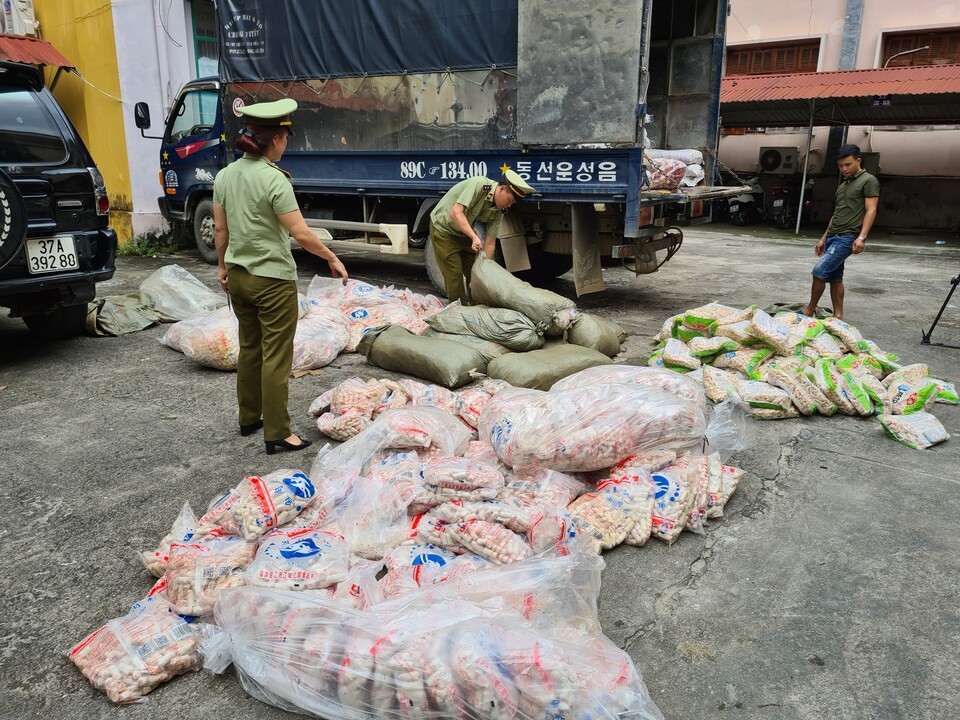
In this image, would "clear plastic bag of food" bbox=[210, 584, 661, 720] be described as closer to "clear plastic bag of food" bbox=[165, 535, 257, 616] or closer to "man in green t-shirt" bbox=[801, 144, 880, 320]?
"clear plastic bag of food" bbox=[165, 535, 257, 616]

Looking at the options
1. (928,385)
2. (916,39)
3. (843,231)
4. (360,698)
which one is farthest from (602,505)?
(916,39)

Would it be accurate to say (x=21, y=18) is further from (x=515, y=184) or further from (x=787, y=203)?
(x=787, y=203)

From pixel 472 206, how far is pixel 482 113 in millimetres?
1567

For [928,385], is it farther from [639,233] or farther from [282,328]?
[282,328]

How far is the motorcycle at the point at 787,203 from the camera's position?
579 inches

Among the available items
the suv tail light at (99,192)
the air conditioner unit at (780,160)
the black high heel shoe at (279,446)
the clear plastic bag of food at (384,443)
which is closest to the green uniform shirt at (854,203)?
the clear plastic bag of food at (384,443)

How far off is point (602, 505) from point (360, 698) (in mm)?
1304

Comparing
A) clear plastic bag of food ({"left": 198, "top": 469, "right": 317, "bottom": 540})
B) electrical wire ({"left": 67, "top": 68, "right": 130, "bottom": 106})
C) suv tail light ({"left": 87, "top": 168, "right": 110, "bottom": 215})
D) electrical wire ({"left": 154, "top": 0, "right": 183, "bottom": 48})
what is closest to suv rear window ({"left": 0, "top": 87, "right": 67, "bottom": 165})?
suv tail light ({"left": 87, "top": 168, "right": 110, "bottom": 215})

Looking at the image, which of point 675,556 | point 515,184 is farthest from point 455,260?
point 675,556

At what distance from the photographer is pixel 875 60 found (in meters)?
14.6

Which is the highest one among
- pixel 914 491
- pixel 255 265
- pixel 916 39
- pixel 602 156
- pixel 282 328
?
pixel 916 39

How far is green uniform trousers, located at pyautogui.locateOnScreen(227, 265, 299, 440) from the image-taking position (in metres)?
3.50

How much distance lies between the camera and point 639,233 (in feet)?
20.1

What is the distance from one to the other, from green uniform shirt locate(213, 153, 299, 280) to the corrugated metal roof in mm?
9013
